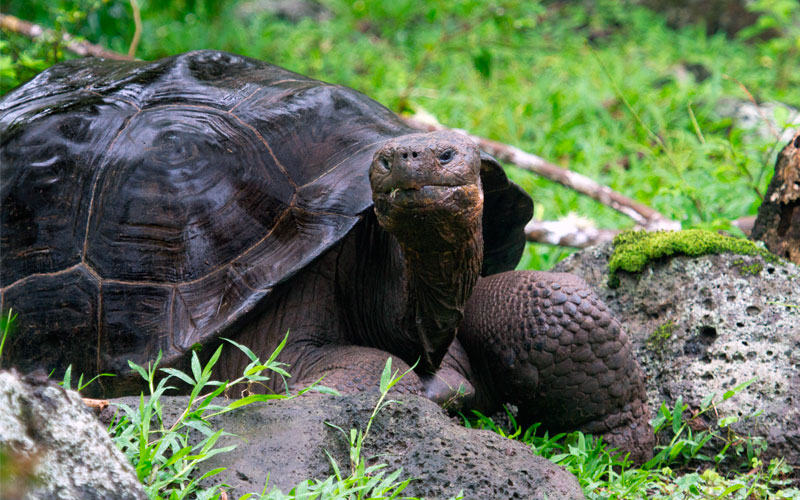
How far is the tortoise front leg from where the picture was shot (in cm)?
260

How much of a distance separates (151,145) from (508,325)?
1337mm

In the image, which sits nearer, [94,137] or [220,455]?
[220,455]

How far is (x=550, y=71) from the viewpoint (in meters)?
7.55

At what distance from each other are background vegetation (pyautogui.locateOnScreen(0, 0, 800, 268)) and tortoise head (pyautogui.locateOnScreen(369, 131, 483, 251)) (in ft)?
6.35

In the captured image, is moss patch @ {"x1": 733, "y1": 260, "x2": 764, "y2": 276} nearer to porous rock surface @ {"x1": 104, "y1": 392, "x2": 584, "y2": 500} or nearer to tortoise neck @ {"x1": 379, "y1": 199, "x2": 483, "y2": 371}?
tortoise neck @ {"x1": 379, "y1": 199, "x2": 483, "y2": 371}

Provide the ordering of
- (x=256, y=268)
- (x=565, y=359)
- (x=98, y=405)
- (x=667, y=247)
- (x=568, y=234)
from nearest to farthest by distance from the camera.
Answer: (x=98, y=405)
(x=256, y=268)
(x=565, y=359)
(x=667, y=247)
(x=568, y=234)

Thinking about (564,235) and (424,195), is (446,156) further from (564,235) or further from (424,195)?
(564,235)

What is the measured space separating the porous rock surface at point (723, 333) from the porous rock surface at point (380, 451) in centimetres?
112

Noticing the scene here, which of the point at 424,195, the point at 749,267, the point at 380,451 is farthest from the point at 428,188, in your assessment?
the point at 749,267

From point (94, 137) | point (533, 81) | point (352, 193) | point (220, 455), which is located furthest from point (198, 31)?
point (220, 455)

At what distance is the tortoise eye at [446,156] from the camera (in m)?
2.02

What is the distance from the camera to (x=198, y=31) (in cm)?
663

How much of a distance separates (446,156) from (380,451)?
76 cm

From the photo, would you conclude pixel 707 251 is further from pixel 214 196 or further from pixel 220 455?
pixel 220 455
